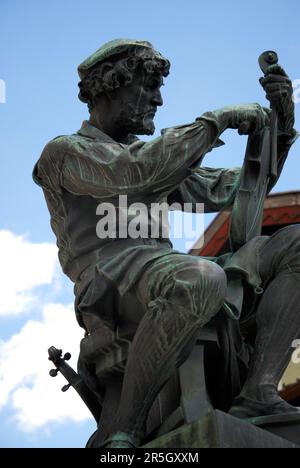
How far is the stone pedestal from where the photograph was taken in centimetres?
531

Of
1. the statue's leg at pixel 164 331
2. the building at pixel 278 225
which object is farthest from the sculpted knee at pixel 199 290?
the building at pixel 278 225

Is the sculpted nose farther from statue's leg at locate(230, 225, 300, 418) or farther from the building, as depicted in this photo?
the building

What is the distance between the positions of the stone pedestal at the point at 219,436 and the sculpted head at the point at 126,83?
88.2 inches

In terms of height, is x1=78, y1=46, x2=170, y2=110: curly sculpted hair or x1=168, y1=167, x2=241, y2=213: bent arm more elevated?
x1=78, y1=46, x2=170, y2=110: curly sculpted hair

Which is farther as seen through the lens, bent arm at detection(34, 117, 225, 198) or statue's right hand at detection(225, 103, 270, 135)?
statue's right hand at detection(225, 103, 270, 135)

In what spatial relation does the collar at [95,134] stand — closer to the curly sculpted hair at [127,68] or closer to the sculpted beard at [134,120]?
the sculpted beard at [134,120]

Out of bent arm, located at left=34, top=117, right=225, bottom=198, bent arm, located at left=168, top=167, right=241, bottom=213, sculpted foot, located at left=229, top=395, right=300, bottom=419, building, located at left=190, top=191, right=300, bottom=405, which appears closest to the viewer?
sculpted foot, located at left=229, top=395, right=300, bottom=419

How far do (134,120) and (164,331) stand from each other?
1694mm

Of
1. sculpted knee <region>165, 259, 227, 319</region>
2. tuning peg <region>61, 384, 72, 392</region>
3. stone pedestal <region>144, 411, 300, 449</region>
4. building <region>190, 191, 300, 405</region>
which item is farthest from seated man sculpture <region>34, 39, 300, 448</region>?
building <region>190, 191, 300, 405</region>

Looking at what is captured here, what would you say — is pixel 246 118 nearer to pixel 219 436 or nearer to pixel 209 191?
pixel 209 191

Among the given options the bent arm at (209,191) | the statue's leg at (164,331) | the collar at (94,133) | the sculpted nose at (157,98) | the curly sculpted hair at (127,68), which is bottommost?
the statue's leg at (164,331)

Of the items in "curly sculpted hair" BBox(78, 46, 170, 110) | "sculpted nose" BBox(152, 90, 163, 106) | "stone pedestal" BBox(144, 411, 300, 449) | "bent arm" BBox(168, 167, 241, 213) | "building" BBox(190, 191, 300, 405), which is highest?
"curly sculpted hair" BBox(78, 46, 170, 110)

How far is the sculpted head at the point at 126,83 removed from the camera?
6.88 meters

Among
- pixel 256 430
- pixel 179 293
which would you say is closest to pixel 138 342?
pixel 179 293
